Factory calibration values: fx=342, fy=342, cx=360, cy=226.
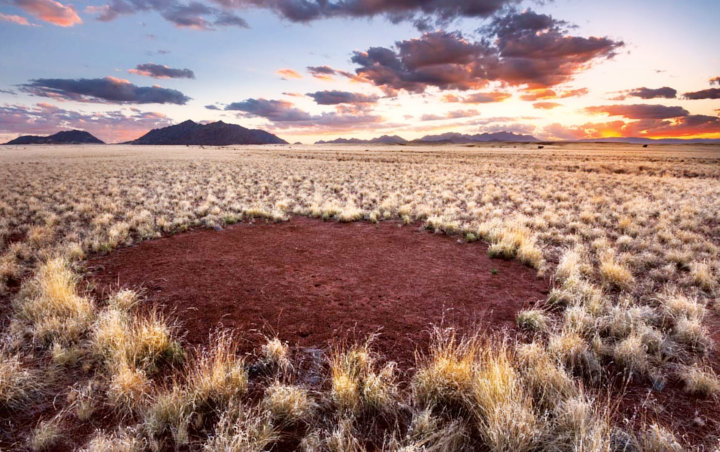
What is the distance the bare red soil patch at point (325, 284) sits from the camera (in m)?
5.49

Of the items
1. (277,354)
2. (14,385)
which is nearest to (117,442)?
(14,385)

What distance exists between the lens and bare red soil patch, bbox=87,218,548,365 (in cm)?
549

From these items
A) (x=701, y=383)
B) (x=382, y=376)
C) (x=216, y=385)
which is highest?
(x=216, y=385)

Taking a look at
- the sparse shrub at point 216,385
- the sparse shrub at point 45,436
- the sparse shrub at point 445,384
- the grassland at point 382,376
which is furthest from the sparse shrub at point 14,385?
the sparse shrub at point 445,384

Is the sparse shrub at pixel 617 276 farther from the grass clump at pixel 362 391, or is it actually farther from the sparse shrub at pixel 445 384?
the grass clump at pixel 362 391

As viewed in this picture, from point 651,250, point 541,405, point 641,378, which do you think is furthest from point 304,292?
point 651,250

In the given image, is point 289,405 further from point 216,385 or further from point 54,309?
point 54,309

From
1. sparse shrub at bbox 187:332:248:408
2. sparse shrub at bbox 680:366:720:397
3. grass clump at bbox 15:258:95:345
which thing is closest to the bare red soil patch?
grass clump at bbox 15:258:95:345

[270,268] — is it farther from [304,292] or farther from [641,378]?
[641,378]

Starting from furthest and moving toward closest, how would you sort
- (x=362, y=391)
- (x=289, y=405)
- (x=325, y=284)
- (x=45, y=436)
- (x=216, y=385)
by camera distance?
1. (x=325, y=284)
2. (x=362, y=391)
3. (x=216, y=385)
4. (x=289, y=405)
5. (x=45, y=436)

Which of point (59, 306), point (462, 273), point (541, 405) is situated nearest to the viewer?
point (541, 405)

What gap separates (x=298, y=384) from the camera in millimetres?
4094

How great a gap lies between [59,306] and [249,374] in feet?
12.2

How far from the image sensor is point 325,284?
7.15 metres
